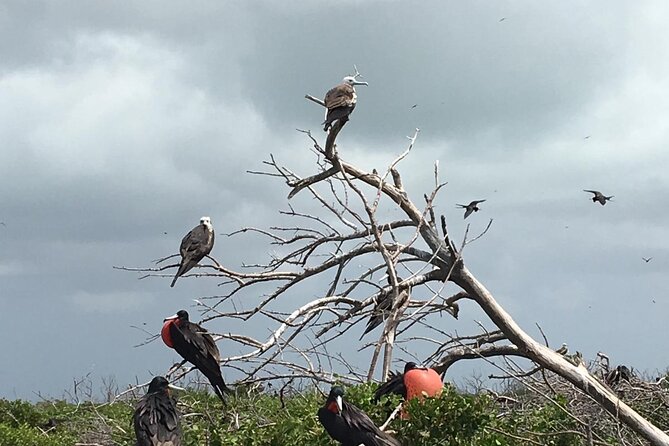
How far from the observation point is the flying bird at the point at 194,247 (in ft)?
23.9

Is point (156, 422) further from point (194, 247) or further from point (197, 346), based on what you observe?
point (194, 247)

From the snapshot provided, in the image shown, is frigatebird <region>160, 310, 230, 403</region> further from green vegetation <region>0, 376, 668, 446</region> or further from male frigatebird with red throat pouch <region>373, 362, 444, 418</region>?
male frigatebird with red throat pouch <region>373, 362, 444, 418</region>

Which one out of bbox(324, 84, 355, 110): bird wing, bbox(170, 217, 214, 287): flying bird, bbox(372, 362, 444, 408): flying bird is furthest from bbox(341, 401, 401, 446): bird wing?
bbox(170, 217, 214, 287): flying bird

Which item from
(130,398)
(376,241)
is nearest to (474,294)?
(376,241)

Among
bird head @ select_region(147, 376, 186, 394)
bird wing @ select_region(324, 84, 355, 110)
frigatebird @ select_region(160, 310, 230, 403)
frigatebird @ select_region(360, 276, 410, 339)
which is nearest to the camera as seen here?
bird head @ select_region(147, 376, 186, 394)

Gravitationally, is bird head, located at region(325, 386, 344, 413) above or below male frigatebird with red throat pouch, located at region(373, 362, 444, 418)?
below

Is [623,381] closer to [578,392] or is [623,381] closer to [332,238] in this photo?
[578,392]

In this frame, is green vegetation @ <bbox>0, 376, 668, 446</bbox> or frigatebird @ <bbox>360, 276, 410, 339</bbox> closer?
green vegetation @ <bbox>0, 376, 668, 446</bbox>

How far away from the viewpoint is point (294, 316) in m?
6.41

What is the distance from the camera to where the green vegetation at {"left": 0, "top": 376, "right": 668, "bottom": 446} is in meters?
4.62

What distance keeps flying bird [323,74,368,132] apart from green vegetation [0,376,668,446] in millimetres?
1964

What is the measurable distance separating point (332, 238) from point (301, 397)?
1608 mm

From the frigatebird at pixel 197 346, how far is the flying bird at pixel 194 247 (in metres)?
0.91

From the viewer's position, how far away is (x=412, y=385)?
4852mm
